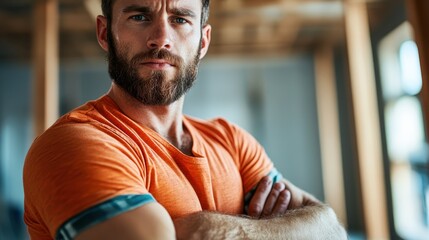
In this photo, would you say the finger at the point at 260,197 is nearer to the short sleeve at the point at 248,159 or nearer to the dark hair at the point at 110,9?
the short sleeve at the point at 248,159

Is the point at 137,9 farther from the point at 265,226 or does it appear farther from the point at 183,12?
the point at 265,226

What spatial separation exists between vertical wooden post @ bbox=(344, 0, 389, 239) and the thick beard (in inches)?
118

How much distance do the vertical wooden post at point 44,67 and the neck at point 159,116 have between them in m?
2.42

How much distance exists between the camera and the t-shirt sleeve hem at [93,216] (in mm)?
761

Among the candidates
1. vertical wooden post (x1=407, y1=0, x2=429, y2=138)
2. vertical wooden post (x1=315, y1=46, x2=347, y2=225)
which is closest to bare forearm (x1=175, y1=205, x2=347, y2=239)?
vertical wooden post (x1=407, y1=0, x2=429, y2=138)

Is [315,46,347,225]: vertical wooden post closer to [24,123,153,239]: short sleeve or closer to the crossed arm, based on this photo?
the crossed arm

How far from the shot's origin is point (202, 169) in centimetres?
112

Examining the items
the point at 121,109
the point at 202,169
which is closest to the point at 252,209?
the point at 202,169

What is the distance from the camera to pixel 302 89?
6.90 m

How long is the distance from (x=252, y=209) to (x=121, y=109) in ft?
1.72

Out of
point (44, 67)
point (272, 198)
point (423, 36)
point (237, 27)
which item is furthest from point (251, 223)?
point (237, 27)

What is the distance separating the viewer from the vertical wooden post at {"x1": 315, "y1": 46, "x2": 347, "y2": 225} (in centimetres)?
618

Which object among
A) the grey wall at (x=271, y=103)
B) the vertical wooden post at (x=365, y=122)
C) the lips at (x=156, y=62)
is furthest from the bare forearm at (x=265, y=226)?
the grey wall at (x=271, y=103)

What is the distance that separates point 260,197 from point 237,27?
4.22 metres
